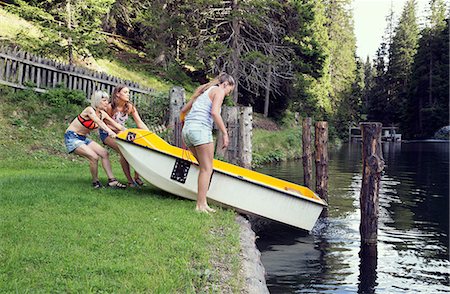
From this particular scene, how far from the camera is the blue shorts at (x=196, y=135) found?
23.6 ft

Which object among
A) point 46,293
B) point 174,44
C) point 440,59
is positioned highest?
point 440,59

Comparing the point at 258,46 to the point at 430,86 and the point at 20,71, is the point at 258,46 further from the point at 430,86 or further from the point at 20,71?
the point at 430,86

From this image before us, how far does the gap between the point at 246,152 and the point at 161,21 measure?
1686cm

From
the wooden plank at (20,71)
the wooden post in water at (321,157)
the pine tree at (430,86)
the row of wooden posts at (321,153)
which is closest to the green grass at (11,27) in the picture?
the wooden plank at (20,71)

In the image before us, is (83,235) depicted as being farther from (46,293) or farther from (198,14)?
(198,14)

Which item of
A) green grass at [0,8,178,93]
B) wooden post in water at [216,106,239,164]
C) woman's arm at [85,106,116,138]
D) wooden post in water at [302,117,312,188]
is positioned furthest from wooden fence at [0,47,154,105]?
woman's arm at [85,106,116,138]

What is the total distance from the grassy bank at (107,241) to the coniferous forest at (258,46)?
1078 cm

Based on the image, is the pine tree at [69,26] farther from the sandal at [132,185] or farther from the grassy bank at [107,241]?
the sandal at [132,185]

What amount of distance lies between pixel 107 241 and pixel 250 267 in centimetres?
154

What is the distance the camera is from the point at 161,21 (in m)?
26.9

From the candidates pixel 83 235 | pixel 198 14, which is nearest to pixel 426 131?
pixel 198 14

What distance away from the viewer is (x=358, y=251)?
8922 mm

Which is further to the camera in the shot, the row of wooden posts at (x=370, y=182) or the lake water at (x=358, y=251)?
the row of wooden posts at (x=370, y=182)

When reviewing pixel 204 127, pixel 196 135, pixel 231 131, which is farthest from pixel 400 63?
pixel 196 135
